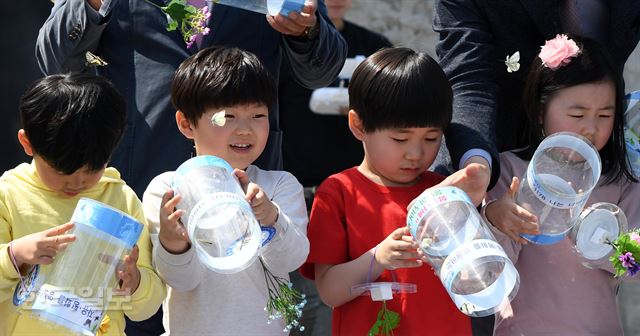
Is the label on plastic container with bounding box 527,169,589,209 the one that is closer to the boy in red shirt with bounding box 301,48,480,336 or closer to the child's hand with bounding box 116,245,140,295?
the boy in red shirt with bounding box 301,48,480,336

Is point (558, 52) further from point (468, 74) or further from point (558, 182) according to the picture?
point (558, 182)

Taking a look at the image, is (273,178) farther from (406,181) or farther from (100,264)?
(100,264)

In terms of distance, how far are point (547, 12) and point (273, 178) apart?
1037 millimetres

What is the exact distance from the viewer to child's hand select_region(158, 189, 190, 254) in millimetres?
3078

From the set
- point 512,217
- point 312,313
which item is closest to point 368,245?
point 512,217

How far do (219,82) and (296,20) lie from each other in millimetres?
292

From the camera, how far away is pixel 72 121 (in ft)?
10.6

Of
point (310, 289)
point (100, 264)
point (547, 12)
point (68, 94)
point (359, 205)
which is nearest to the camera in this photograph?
point (100, 264)

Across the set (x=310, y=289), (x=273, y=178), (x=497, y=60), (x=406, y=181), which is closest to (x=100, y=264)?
(x=273, y=178)

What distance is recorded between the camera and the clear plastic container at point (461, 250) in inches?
120

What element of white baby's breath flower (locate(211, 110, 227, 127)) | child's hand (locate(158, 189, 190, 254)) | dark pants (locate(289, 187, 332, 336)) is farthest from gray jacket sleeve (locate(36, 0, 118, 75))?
dark pants (locate(289, 187, 332, 336))

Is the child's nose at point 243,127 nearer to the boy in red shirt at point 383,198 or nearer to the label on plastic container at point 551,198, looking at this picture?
the boy in red shirt at point 383,198

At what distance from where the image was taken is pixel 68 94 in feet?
10.8

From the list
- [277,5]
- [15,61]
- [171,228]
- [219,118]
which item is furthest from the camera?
[15,61]
